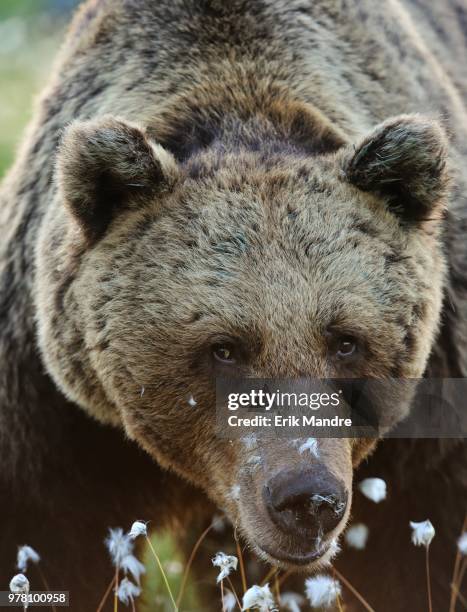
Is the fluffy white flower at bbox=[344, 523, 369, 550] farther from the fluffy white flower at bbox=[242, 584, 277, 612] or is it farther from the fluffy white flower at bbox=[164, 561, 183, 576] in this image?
the fluffy white flower at bbox=[242, 584, 277, 612]

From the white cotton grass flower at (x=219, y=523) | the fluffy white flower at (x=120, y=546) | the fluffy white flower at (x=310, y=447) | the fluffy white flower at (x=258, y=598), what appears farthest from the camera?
the white cotton grass flower at (x=219, y=523)

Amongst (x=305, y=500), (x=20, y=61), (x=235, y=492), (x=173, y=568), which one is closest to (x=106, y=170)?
(x=235, y=492)

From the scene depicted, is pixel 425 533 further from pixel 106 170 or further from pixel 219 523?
pixel 106 170

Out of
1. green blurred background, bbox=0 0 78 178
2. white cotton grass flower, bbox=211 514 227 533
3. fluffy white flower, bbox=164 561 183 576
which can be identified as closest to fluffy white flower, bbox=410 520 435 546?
white cotton grass flower, bbox=211 514 227 533

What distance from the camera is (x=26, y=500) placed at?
5246 millimetres

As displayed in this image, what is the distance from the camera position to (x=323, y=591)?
4.52 meters

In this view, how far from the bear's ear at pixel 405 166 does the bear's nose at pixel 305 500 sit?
1.28m

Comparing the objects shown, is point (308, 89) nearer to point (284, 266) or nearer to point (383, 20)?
point (383, 20)

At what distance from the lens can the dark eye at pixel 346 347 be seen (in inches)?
170

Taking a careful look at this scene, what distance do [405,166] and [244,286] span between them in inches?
34.0

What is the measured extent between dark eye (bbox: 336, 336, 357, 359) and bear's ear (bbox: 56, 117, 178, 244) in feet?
3.15

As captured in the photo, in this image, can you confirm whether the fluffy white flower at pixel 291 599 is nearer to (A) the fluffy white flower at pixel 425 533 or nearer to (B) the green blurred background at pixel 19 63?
(A) the fluffy white flower at pixel 425 533

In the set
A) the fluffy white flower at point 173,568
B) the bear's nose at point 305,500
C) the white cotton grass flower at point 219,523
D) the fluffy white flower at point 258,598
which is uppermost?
the bear's nose at point 305,500

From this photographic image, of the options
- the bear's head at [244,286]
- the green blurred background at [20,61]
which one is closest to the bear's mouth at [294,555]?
the bear's head at [244,286]
